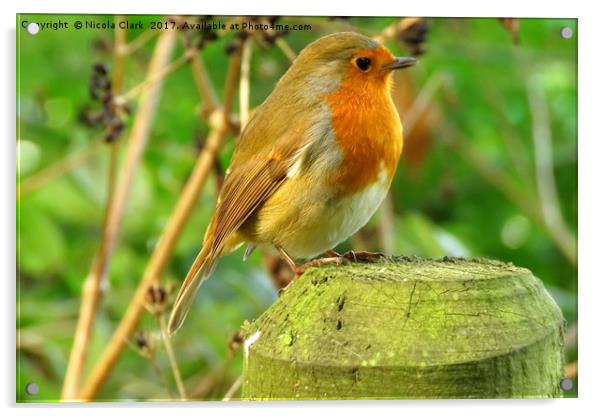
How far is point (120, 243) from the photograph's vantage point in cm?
274

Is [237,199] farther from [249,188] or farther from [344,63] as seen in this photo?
[344,63]

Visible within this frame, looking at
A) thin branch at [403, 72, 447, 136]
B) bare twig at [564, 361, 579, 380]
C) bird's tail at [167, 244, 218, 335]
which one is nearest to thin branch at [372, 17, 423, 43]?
thin branch at [403, 72, 447, 136]

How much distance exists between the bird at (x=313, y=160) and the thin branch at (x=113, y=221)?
275 millimetres

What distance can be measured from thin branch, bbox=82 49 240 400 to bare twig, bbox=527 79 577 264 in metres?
0.95

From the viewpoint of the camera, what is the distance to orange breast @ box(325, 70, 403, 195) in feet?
7.15

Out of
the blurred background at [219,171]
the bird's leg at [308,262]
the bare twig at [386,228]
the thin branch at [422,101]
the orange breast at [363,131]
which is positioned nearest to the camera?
the bird's leg at [308,262]

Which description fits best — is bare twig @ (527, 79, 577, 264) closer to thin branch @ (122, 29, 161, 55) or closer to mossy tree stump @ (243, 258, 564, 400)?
thin branch @ (122, 29, 161, 55)

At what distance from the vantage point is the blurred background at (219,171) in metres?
2.55

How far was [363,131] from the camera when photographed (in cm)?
224

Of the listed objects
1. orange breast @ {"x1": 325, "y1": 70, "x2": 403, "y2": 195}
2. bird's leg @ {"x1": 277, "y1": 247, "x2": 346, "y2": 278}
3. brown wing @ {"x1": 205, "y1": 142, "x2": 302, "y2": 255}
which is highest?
orange breast @ {"x1": 325, "y1": 70, "x2": 403, "y2": 195}

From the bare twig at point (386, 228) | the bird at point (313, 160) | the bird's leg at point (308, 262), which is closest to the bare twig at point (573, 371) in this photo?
the bare twig at point (386, 228)

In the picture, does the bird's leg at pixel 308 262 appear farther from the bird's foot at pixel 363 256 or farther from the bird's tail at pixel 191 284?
the bird's tail at pixel 191 284

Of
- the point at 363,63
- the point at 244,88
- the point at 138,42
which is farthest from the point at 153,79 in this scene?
the point at 363,63

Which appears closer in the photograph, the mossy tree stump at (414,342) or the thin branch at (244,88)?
the mossy tree stump at (414,342)
